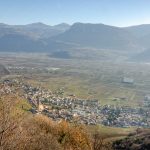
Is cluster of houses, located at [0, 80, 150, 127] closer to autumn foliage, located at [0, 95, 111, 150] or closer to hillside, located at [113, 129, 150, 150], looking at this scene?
hillside, located at [113, 129, 150, 150]

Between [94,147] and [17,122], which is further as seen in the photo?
[94,147]

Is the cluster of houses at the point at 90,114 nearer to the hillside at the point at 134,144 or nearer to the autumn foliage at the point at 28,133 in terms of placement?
the hillside at the point at 134,144

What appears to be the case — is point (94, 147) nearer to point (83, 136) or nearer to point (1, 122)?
point (83, 136)

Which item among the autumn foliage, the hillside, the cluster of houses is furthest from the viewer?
the cluster of houses

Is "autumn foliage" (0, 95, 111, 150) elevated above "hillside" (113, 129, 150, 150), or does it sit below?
above

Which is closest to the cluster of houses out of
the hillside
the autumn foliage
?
the hillside

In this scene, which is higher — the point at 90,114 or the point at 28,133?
the point at 28,133

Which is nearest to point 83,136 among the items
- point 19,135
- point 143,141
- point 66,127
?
point 66,127

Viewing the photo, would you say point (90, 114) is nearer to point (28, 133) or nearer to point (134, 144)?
point (134, 144)

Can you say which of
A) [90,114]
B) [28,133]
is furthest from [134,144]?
[90,114]

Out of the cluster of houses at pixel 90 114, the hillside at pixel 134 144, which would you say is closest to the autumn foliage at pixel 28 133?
the hillside at pixel 134 144

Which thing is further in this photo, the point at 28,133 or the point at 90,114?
the point at 90,114
